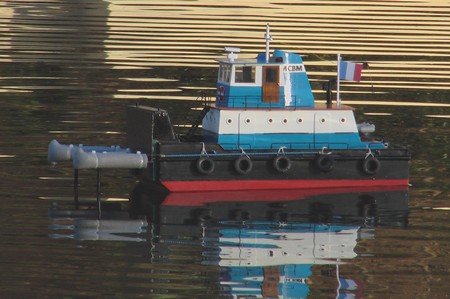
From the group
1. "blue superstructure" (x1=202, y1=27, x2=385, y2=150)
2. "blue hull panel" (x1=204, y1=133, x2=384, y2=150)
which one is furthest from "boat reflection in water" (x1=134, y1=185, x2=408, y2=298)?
"blue superstructure" (x1=202, y1=27, x2=385, y2=150)

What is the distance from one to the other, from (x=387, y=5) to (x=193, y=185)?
66.5 meters

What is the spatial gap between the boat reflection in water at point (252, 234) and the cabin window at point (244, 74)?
3.25 metres

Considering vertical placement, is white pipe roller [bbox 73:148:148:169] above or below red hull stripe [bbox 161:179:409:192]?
above

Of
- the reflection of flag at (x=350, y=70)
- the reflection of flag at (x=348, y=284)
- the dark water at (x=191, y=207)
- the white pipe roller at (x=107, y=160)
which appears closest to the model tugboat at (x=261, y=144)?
the white pipe roller at (x=107, y=160)

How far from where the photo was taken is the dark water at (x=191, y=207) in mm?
30094

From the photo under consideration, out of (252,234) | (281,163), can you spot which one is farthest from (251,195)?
(252,234)

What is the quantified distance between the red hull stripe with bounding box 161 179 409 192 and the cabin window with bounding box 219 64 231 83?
3.10 meters

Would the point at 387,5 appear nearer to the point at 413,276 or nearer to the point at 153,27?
the point at 153,27

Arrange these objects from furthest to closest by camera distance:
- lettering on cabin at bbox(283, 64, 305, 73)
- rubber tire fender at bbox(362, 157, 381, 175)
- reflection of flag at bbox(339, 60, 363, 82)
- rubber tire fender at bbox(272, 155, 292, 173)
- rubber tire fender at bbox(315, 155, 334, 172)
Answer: reflection of flag at bbox(339, 60, 363, 82), lettering on cabin at bbox(283, 64, 305, 73), rubber tire fender at bbox(362, 157, 381, 175), rubber tire fender at bbox(315, 155, 334, 172), rubber tire fender at bbox(272, 155, 292, 173)

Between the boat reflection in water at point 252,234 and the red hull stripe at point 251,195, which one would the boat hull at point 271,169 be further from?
the boat reflection in water at point 252,234

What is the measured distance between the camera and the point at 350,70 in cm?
4303

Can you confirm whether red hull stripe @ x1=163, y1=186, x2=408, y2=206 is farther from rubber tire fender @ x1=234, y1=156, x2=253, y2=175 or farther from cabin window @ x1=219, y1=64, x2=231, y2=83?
cabin window @ x1=219, y1=64, x2=231, y2=83

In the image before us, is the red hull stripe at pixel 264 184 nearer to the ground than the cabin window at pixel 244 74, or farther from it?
nearer to the ground

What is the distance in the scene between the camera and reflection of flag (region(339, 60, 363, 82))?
42.9 meters
